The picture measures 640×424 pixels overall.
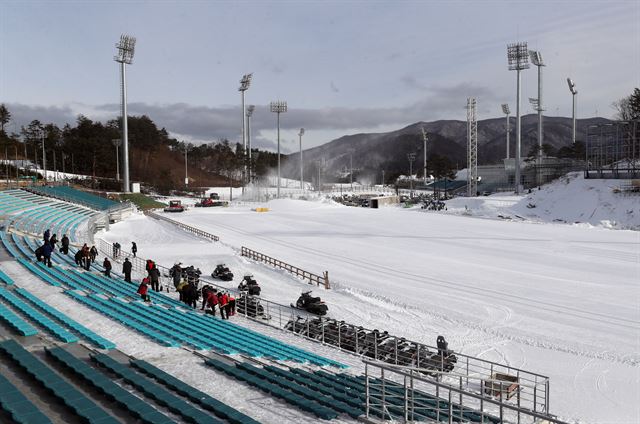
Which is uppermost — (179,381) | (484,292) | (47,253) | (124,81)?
(124,81)

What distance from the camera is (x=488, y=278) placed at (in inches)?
1224

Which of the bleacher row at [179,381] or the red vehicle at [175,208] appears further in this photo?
the red vehicle at [175,208]

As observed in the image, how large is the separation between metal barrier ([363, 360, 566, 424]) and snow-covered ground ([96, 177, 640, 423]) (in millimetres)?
2956

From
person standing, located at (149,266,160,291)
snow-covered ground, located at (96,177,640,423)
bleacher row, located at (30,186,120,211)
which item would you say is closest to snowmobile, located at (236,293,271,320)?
snow-covered ground, located at (96,177,640,423)

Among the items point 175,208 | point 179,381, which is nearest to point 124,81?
point 175,208

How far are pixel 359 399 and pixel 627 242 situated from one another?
132 ft

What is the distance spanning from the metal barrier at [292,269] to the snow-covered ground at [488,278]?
1.02 m

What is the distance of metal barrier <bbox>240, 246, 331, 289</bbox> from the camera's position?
99.2ft

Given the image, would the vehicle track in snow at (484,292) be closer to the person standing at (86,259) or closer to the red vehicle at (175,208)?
the person standing at (86,259)

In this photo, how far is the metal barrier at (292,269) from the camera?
30222 mm

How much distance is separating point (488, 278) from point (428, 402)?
20.1 meters

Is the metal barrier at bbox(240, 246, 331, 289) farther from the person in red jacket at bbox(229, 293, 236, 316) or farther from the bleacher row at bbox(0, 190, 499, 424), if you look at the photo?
the bleacher row at bbox(0, 190, 499, 424)

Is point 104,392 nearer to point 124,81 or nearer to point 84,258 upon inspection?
point 84,258

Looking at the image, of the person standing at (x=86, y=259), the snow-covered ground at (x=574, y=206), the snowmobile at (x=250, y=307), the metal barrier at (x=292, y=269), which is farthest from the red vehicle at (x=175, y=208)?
the snowmobile at (x=250, y=307)
